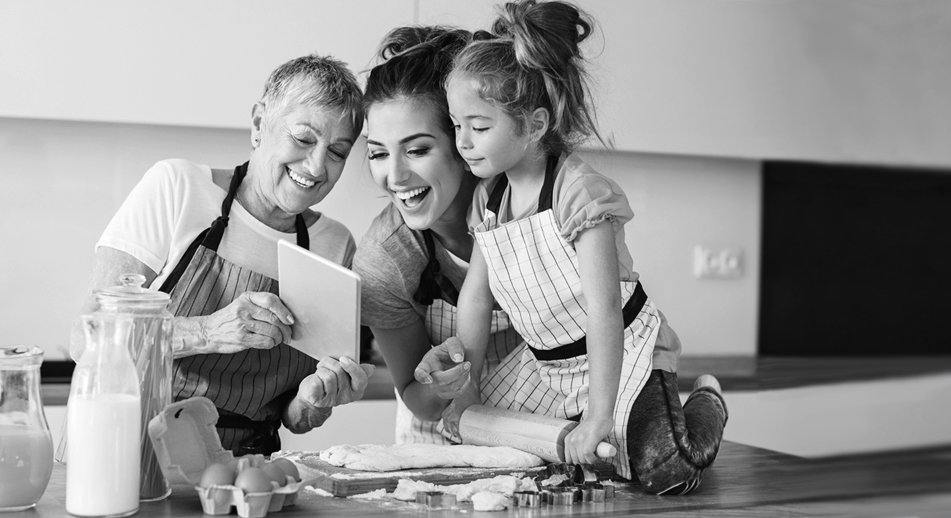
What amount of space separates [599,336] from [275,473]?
429mm

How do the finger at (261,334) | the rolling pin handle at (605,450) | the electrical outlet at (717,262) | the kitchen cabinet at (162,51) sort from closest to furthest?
the rolling pin handle at (605,450) → the finger at (261,334) → the kitchen cabinet at (162,51) → the electrical outlet at (717,262)

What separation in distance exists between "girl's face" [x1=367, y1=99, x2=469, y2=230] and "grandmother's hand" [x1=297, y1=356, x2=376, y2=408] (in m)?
0.27

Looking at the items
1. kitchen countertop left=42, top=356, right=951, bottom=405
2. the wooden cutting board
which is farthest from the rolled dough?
kitchen countertop left=42, top=356, right=951, bottom=405

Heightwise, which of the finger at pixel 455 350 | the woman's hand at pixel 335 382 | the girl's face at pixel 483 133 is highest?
the girl's face at pixel 483 133

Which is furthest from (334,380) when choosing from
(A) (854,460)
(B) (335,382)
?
(A) (854,460)

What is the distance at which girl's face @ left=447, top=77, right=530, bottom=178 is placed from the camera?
1139mm

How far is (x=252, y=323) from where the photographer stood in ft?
3.64

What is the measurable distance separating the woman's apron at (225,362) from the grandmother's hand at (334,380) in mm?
231

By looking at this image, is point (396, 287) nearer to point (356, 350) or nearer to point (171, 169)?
point (356, 350)

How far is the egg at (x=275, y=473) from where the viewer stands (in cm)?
86

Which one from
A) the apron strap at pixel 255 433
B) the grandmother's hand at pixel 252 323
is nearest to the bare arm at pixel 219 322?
the grandmother's hand at pixel 252 323

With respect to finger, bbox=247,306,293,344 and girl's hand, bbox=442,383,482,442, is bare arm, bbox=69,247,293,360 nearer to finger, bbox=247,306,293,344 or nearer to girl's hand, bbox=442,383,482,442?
finger, bbox=247,306,293,344

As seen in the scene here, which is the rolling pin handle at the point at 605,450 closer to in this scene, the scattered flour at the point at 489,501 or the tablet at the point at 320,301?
the scattered flour at the point at 489,501

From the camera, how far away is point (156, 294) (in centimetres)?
87
